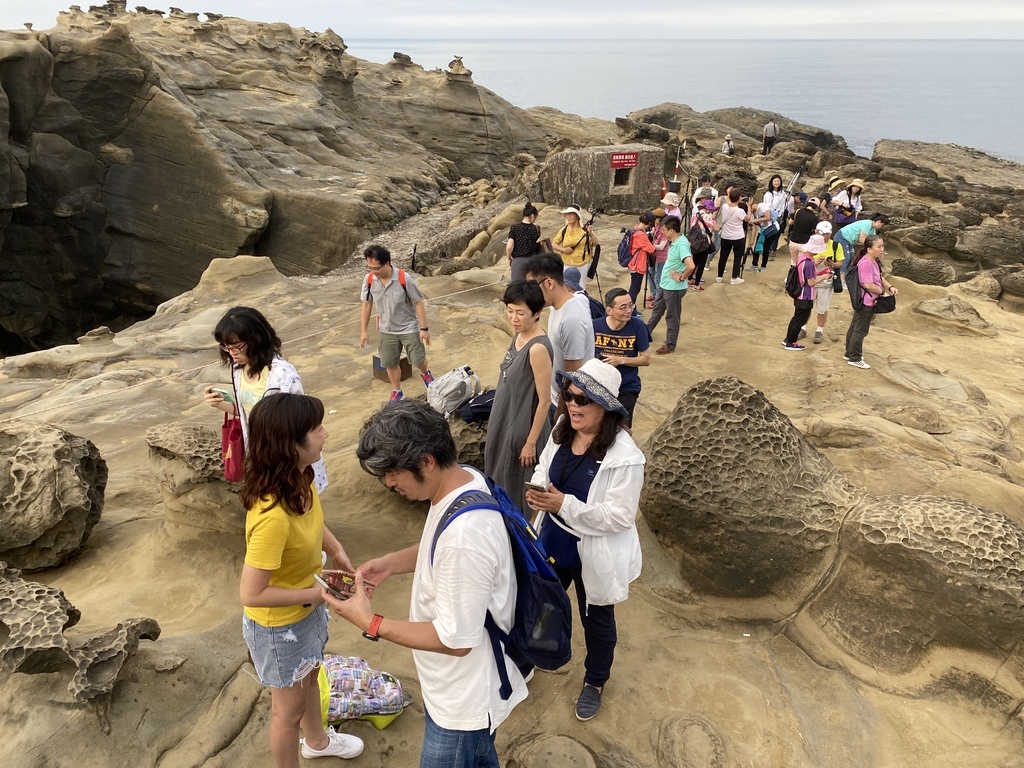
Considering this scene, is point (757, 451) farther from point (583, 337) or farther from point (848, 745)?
point (848, 745)

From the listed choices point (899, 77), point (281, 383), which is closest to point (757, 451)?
point (281, 383)

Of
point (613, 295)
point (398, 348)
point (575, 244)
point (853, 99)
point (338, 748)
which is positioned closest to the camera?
point (338, 748)

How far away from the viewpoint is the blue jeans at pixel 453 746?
1.82 metres

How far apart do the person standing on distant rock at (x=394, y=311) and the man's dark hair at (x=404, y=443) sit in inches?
129

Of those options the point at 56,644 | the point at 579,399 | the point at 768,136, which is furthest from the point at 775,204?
the point at 768,136

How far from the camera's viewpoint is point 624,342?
4016mm

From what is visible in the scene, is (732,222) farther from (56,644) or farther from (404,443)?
(56,644)

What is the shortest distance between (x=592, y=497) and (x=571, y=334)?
48.0 inches

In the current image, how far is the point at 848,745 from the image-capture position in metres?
2.63

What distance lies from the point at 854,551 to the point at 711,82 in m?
150

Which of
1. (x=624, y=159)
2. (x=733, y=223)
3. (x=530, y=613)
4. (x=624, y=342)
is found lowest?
(x=530, y=613)

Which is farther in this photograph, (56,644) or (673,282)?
(673,282)

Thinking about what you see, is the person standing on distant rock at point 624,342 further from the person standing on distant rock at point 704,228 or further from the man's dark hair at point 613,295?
the person standing on distant rock at point 704,228

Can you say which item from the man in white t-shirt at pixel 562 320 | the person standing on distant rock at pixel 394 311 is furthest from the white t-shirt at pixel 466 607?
the person standing on distant rock at pixel 394 311
